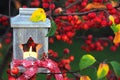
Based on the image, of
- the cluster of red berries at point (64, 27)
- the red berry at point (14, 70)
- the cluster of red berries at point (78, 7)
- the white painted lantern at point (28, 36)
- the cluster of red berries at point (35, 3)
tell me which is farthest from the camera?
the cluster of red berries at point (35, 3)

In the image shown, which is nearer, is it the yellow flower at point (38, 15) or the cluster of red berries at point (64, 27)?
the yellow flower at point (38, 15)

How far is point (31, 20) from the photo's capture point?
215 centimetres

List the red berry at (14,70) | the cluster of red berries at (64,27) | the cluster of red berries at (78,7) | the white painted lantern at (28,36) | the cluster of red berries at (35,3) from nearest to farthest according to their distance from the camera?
the red berry at (14,70), the white painted lantern at (28,36), the cluster of red berries at (64,27), the cluster of red berries at (78,7), the cluster of red berries at (35,3)

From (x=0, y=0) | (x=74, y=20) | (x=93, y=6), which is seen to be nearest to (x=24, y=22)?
(x=74, y=20)

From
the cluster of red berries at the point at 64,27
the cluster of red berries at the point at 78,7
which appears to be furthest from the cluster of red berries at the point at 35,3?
the cluster of red berries at the point at 64,27

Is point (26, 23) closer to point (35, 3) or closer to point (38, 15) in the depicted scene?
point (38, 15)

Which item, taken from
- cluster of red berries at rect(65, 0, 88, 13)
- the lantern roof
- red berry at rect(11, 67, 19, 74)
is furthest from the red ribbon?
cluster of red berries at rect(65, 0, 88, 13)

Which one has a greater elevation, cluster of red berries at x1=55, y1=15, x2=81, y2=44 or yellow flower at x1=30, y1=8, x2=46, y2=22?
yellow flower at x1=30, y1=8, x2=46, y2=22

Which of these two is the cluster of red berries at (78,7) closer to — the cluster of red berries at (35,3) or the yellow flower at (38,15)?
the cluster of red berries at (35,3)

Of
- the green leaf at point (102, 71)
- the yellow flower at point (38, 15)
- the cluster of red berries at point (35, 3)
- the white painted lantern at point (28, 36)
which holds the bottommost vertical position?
the green leaf at point (102, 71)

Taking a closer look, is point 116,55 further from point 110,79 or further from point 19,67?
point 19,67

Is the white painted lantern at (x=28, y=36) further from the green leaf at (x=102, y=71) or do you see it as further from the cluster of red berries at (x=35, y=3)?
the cluster of red berries at (x=35, y=3)

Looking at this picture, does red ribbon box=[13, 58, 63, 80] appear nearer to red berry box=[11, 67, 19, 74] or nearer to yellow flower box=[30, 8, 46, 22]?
red berry box=[11, 67, 19, 74]

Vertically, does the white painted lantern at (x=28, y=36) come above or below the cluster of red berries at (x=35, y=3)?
above
